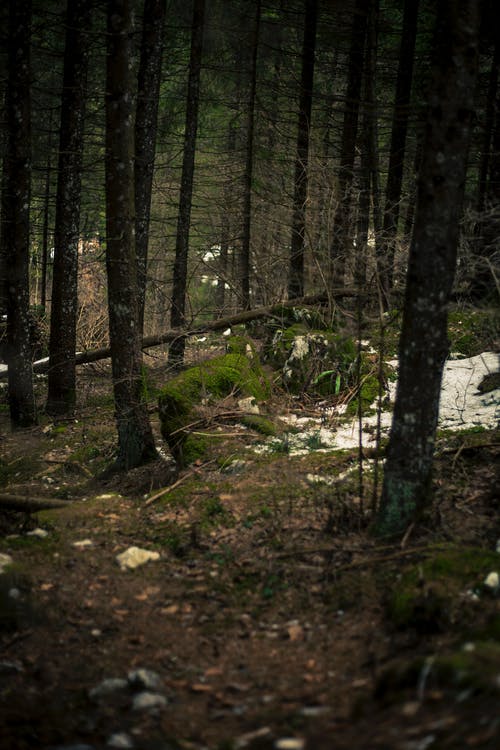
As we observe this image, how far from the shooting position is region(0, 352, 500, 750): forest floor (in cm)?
299

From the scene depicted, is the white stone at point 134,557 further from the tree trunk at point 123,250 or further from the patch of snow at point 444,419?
the tree trunk at point 123,250

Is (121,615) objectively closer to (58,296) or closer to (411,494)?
(411,494)

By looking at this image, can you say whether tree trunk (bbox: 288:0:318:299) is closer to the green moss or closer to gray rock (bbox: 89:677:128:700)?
the green moss

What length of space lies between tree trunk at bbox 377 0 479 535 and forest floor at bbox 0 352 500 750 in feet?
1.58

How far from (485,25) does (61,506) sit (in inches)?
416

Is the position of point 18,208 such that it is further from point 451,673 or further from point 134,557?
point 451,673

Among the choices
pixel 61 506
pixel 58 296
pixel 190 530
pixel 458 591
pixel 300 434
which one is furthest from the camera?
pixel 58 296

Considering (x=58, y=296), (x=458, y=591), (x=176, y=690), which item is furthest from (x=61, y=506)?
(x=58, y=296)

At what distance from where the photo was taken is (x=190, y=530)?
5.98 metres

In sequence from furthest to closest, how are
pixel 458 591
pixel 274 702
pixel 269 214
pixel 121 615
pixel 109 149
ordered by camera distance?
pixel 269 214, pixel 109 149, pixel 121 615, pixel 458 591, pixel 274 702

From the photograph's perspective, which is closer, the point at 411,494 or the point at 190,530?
the point at 411,494

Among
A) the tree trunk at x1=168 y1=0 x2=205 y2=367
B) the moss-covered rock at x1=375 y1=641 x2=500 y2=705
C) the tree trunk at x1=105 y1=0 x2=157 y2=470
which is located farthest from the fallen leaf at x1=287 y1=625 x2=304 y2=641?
the tree trunk at x1=168 y1=0 x2=205 y2=367

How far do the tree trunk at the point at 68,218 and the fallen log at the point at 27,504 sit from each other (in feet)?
16.4

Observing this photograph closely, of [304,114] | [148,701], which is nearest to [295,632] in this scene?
[148,701]
